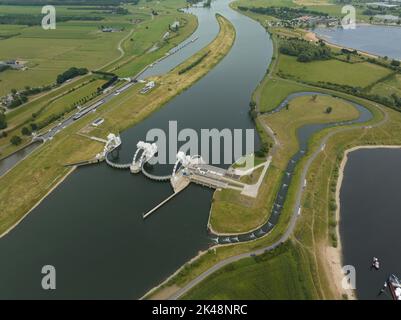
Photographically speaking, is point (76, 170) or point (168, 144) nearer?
point (76, 170)

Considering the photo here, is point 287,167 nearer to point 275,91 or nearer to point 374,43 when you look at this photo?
point 275,91

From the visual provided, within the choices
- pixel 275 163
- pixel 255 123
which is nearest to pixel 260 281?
pixel 275 163

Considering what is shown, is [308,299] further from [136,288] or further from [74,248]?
[74,248]

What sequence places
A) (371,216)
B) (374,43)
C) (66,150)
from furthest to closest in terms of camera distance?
(374,43)
(66,150)
(371,216)

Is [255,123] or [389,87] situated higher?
[389,87]
